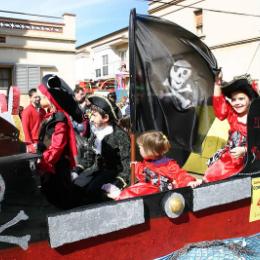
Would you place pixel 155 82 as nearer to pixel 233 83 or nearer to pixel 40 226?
pixel 233 83

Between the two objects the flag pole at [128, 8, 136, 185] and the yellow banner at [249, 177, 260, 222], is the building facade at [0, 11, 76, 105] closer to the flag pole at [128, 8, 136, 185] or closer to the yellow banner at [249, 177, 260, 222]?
the flag pole at [128, 8, 136, 185]

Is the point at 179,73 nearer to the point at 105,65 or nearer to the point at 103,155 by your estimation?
the point at 103,155

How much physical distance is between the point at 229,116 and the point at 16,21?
1544 centimetres

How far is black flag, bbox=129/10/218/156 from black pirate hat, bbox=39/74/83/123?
409 mm

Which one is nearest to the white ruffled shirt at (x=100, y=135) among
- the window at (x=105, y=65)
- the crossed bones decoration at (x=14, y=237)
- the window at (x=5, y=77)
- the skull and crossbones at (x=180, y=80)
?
the skull and crossbones at (x=180, y=80)

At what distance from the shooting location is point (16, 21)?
17031mm

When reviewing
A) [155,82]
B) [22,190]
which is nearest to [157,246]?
[22,190]

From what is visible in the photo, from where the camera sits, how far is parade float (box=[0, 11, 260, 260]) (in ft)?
6.22

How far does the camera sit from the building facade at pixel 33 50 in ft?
54.9

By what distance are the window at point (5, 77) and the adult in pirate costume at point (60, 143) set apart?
14.7 meters

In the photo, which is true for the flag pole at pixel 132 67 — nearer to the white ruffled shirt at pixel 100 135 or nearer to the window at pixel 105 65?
the white ruffled shirt at pixel 100 135

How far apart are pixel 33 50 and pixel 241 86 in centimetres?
1534

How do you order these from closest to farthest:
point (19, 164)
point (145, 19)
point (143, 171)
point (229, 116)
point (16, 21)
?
point (19, 164) → point (143, 171) → point (145, 19) → point (229, 116) → point (16, 21)

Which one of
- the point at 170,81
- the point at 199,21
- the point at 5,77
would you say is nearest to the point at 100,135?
the point at 170,81
